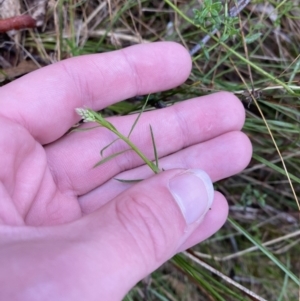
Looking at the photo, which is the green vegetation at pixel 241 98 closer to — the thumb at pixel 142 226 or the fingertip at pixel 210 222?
the fingertip at pixel 210 222

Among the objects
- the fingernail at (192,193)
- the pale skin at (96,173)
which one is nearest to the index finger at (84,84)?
the pale skin at (96,173)

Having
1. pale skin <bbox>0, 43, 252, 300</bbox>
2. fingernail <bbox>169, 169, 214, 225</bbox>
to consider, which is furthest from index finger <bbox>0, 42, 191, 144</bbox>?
fingernail <bbox>169, 169, 214, 225</bbox>

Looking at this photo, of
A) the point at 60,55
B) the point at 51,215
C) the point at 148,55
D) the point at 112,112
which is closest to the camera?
the point at 51,215

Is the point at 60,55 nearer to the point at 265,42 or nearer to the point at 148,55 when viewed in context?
the point at 148,55

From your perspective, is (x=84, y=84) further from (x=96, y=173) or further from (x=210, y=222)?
(x=210, y=222)

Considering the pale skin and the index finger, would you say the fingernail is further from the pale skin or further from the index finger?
the index finger

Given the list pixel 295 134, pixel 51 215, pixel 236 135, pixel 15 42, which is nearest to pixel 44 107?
pixel 51 215
